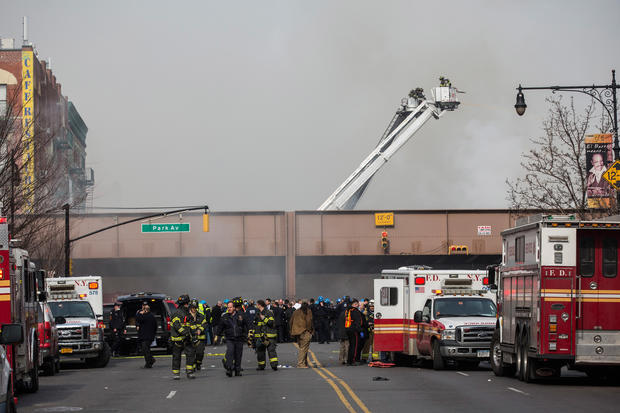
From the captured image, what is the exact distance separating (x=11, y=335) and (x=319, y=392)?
8473 millimetres

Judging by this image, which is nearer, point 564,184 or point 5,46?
point 564,184

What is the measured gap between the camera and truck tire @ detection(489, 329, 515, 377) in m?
24.3

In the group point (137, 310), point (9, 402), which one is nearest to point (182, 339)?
point (9, 402)

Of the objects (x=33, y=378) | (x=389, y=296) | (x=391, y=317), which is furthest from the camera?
(x=389, y=296)

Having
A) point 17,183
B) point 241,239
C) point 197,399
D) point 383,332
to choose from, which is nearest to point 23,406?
point 197,399

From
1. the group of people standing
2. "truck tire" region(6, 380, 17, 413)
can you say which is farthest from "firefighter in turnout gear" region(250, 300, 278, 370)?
"truck tire" region(6, 380, 17, 413)

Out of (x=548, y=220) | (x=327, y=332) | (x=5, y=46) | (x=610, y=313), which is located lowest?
(x=327, y=332)

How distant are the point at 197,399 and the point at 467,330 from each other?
922cm

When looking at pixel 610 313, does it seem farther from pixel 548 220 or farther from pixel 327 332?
pixel 327 332

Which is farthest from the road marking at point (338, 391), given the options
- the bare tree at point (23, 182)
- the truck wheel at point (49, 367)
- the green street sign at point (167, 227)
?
the green street sign at point (167, 227)

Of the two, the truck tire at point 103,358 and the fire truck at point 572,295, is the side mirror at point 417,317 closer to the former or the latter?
the fire truck at point 572,295

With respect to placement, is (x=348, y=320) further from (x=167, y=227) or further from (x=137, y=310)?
(x=167, y=227)

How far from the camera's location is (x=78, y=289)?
119 ft

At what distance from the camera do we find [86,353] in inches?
1229
